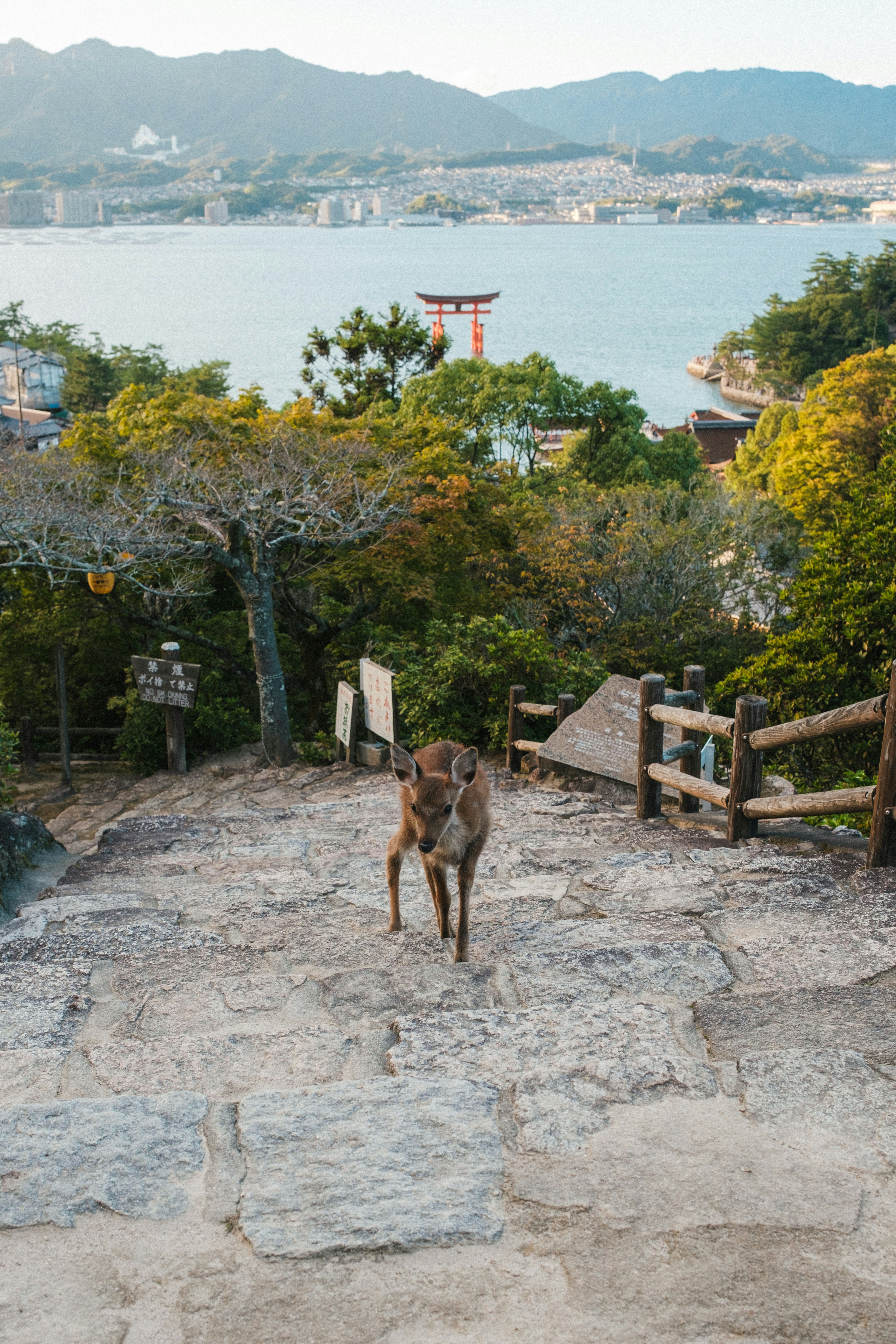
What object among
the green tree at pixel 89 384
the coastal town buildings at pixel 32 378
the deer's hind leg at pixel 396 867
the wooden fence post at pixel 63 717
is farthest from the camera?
the coastal town buildings at pixel 32 378

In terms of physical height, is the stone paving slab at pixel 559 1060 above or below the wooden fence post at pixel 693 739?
above

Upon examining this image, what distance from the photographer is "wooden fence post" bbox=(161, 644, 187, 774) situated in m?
12.8

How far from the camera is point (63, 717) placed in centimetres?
1310

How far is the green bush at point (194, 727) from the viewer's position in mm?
13773

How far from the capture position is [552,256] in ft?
606

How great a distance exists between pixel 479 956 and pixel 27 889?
11.8ft

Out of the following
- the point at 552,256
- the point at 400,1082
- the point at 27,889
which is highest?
the point at 552,256

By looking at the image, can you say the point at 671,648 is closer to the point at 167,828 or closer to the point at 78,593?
the point at 78,593

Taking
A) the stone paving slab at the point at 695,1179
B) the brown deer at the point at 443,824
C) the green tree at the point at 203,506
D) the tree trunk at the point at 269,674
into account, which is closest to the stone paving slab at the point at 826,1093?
the stone paving slab at the point at 695,1179

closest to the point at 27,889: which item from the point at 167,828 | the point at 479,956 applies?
the point at 167,828

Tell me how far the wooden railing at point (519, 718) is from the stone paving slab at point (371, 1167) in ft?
22.1

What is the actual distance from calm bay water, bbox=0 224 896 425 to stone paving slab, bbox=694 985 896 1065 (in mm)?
62733

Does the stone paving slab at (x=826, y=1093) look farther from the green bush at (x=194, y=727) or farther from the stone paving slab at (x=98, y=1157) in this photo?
the green bush at (x=194, y=727)

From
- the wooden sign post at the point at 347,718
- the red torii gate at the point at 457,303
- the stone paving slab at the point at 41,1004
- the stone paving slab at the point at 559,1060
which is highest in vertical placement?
the red torii gate at the point at 457,303
